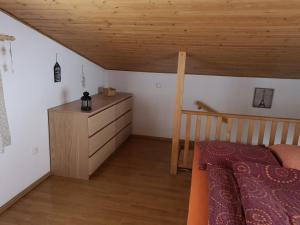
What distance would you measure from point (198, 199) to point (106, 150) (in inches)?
77.4

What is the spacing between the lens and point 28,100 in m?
2.59

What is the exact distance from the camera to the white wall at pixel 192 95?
3959 mm

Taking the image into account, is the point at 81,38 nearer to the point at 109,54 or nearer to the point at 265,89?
the point at 109,54

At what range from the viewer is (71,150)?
298 centimetres

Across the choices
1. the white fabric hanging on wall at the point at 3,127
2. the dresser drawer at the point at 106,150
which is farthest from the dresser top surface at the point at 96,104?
the white fabric hanging on wall at the point at 3,127

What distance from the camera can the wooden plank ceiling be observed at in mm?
1975

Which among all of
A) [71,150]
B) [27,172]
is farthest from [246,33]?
[27,172]

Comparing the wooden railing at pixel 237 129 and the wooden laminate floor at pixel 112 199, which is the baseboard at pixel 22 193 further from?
the wooden railing at pixel 237 129

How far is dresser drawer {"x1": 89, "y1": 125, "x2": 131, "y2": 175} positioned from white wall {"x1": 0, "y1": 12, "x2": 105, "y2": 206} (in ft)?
1.86

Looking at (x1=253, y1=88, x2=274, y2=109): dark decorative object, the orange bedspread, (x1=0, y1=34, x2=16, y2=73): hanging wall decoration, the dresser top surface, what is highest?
(x1=0, y1=34, x2=16, y2=73): hanging wall decoration

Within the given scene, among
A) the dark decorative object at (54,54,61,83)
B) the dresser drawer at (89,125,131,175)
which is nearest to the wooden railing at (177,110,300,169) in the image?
the dresser drawer at (89,125,131,175)

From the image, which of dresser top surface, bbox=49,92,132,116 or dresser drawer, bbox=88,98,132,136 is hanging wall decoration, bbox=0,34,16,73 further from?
dresser drawer, bbox=88,98,132,136

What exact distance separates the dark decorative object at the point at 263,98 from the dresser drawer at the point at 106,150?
229cm

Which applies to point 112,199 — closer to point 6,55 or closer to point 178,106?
point 178,106
